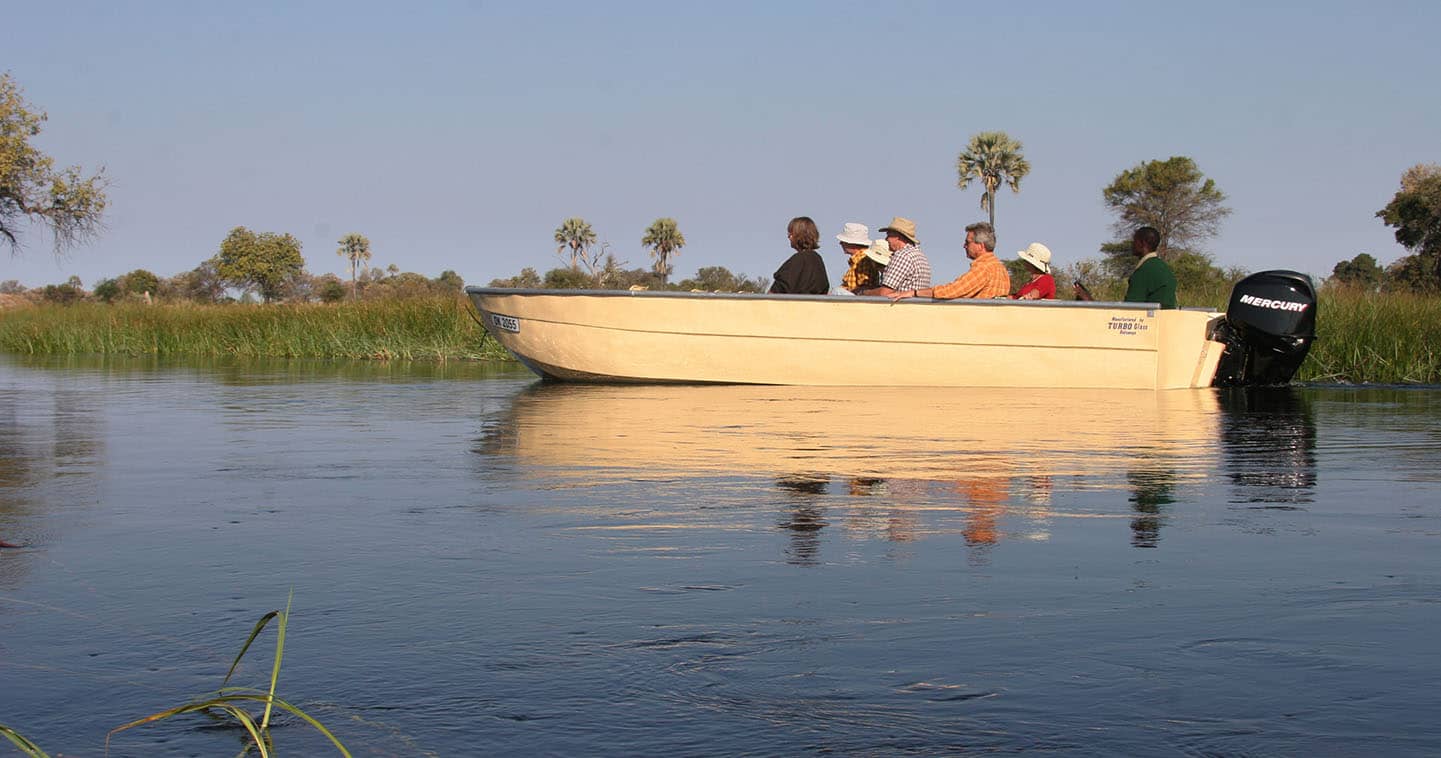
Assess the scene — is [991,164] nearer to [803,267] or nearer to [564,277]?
[564,277]

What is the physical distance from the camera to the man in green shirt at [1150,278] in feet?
48.9

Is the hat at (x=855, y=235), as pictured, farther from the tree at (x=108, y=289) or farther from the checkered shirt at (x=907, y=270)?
the tree at (x=108, y=289)

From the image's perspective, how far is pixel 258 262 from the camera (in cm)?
10362

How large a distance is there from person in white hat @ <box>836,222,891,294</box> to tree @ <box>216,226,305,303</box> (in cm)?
9296

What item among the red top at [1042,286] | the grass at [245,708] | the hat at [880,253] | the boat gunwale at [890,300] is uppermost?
the hat at [880,253]

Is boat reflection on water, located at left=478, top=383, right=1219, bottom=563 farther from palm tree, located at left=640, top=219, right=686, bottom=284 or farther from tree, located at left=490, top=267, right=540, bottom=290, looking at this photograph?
palm tree, located at left=640, top=219, right=686, bottom=284

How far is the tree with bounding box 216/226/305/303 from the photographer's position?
104 meters

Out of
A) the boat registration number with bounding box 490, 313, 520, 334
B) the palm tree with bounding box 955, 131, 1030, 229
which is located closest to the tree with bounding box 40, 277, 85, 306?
the palm tree with bounding box 955, 131, 1030, 229

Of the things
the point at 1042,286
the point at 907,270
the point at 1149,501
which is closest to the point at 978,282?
A: the point at 907,270

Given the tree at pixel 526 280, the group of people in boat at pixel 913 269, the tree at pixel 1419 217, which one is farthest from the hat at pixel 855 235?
the tree at pixel 1419 217

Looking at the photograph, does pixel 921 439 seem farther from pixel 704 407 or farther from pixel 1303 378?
pixel 1303 378

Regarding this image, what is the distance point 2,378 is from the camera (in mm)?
17969

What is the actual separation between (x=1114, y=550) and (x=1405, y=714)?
1855 millimetres

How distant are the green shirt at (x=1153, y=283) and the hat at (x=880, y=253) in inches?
91.9
